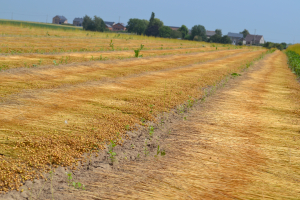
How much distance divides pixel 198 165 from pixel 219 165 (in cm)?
27

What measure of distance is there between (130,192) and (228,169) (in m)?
1.33

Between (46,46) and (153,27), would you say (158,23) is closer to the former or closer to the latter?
(153,27)

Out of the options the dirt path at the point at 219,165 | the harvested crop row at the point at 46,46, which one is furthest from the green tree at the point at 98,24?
the dirt path at the point at 219,165

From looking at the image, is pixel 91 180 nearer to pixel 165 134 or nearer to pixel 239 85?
pixel 165 134

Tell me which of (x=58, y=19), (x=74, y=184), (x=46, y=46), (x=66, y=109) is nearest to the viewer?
(x=74, y=184)

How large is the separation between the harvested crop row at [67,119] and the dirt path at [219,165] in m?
0.65

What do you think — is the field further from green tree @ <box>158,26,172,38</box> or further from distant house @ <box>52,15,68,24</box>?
distant house @ <box>52,15,68,24</box>

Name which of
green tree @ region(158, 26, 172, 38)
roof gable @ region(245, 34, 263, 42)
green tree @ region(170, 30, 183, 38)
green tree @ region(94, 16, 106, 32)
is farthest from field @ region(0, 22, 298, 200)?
roof gable @ region(245, 34, 263, 42)

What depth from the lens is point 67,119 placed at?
15.9ft

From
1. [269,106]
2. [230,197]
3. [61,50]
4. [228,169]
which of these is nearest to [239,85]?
[269,106]

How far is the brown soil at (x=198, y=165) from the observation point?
9.98 feet

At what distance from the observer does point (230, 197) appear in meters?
3.01

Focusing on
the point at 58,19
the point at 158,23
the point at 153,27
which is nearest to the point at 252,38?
the point at 158,23

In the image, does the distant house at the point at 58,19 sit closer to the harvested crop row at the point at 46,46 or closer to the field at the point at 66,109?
the harvested crop row at the point at 46,46
